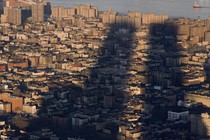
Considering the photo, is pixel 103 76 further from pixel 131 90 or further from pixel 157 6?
pixel 157 6

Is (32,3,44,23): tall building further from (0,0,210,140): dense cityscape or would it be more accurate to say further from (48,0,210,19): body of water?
(48,0,210,19): body of water

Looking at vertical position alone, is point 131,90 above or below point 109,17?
below

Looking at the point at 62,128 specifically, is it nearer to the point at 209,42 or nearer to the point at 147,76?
the point at 147,76

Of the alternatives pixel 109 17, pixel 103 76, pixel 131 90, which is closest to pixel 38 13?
pixel 109 17

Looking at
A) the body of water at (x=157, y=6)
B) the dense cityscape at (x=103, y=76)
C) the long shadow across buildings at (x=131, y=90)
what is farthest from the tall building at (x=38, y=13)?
the long shadow across buildings at (x=131, y=90)

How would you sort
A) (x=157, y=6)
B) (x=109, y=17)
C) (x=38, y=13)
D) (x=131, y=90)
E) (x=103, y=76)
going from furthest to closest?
(x=157, y=6), (x=38, y=13), (x=109, y=17), (x=103, y=76), (x=131, y=90)

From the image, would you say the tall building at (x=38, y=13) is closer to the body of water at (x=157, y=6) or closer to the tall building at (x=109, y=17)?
the tall building at (x=109, y=17)
